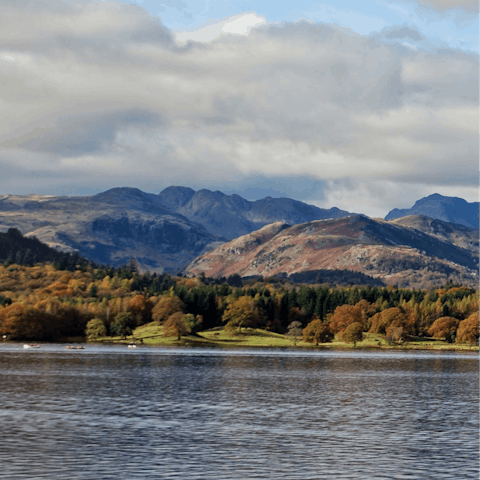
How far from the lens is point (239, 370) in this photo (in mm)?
180375

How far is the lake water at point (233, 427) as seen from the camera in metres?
60.4

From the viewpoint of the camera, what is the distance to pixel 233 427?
279ft

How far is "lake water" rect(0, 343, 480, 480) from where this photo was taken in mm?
60375

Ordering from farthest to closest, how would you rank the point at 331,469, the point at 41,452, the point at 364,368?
the point at 364,368 < the point at 41,452 < the point at 331,469

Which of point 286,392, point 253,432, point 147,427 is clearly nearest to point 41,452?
point 147,427

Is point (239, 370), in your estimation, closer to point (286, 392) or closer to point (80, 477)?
point (286, 392)

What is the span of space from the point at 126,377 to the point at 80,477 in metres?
98.5

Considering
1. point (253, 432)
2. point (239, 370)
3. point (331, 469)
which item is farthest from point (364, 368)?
point (331, 469)

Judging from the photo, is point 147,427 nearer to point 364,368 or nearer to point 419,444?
point 419,444

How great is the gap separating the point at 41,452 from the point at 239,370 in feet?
384

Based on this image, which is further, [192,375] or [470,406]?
[192,375]

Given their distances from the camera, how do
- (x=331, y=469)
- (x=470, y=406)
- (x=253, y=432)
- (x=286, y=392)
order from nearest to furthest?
(x=331, y=469)
(x=253, y=432)
(x=470, y=406)
(x=286, y=392)

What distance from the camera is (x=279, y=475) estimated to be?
57.9m

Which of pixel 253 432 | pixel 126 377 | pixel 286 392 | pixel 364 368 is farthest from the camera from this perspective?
pixel 364 368
